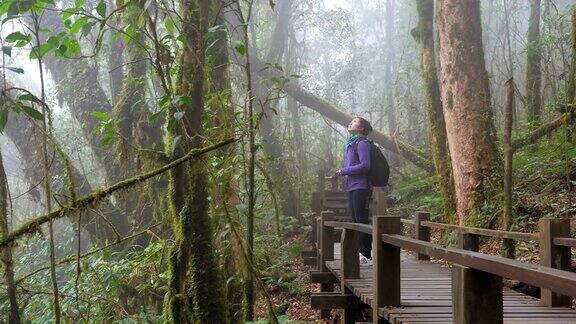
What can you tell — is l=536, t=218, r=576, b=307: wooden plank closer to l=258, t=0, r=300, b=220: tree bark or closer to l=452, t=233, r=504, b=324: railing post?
l=452, t=233, r=504, b=324: railing post

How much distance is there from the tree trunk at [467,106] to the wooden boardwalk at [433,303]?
8.44 feet

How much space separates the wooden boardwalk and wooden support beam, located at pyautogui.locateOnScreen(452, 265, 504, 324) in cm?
128

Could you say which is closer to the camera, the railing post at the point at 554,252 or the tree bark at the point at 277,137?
→ the railing post at the point at 554,252

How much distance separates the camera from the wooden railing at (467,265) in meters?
2.21

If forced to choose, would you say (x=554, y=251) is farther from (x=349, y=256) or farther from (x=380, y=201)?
(x=380, y=201)

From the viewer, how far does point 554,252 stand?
4801mm

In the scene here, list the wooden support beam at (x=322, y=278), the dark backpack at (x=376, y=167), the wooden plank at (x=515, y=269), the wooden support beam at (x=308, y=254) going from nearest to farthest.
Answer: the wooden plank at (x=515, y=269)
the dark backpack at (x=376, y=167)
the wooden support beam at (x=322, y=278)
the wooden support beam at (x=308, y=254)

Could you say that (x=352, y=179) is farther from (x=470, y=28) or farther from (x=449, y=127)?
(x=470, y=28)

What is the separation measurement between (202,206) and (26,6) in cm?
217

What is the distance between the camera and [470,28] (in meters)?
9.13

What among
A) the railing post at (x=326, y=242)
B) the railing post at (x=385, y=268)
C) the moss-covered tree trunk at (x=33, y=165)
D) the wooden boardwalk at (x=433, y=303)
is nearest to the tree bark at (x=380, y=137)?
the moss-covered tree trunk at (x=33, y=165)

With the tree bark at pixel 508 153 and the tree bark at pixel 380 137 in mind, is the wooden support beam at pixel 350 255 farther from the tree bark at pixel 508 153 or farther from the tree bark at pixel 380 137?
the tree bark at pixel 380 137

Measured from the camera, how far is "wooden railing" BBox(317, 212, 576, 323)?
2.21 m

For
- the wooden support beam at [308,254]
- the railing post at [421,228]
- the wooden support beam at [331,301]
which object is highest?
the railing post at [421,228]
